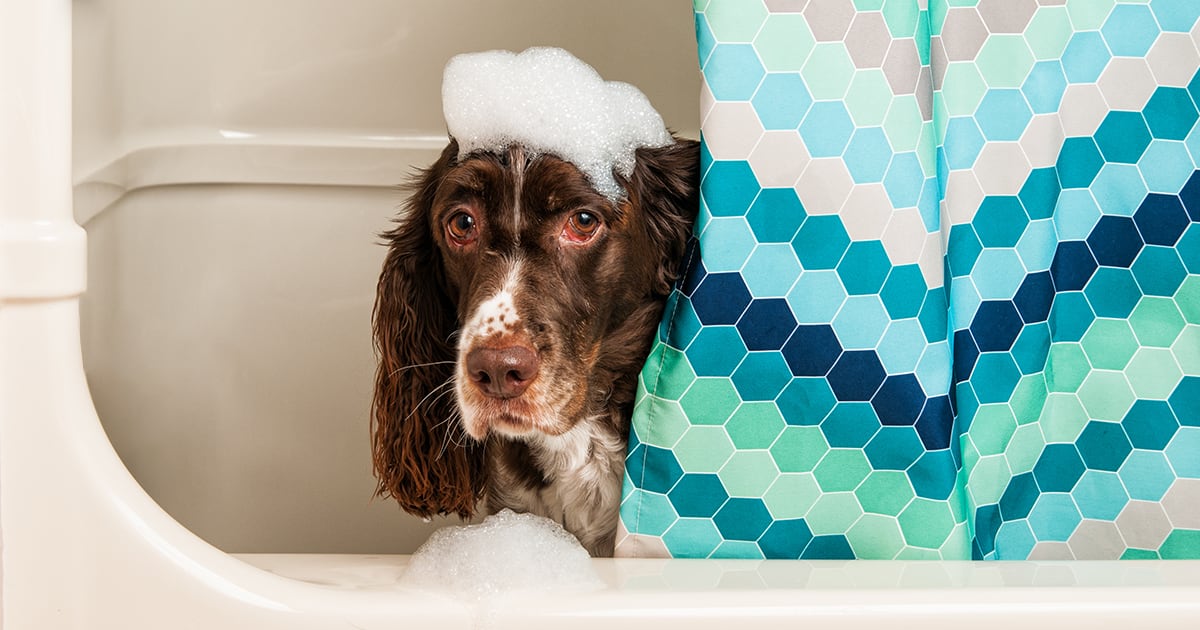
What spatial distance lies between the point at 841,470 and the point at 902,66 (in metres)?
0.58

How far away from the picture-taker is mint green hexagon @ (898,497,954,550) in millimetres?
1415

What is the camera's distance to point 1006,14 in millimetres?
1396

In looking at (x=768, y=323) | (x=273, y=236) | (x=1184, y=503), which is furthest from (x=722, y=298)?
(x=273, y=236)

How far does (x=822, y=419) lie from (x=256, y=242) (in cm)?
148

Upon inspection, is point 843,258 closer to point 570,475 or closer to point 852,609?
point 852,609

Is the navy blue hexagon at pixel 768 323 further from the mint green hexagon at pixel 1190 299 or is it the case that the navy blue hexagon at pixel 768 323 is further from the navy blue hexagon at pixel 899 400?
the mint green hexagon at pixel 1190 299

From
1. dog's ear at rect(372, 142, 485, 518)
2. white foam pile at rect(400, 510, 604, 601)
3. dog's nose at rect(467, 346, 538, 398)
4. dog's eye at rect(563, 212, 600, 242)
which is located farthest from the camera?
dog's ear at rect(372, 142, 485, 518)

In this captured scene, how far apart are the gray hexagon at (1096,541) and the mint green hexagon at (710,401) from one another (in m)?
0.57

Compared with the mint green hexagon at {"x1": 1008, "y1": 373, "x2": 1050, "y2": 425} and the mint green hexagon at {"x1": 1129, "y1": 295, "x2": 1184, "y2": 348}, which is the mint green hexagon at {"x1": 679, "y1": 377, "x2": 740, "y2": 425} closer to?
the mint green hexagon at {"x1": 1008, "y1": 373, "x2": 1050, "y2": 425}

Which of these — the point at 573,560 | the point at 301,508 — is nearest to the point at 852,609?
the point at 573,560

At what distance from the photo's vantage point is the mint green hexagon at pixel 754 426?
1422 millimetres

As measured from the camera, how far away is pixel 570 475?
1.75m

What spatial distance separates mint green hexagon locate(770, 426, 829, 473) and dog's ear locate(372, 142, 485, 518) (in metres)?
0.59

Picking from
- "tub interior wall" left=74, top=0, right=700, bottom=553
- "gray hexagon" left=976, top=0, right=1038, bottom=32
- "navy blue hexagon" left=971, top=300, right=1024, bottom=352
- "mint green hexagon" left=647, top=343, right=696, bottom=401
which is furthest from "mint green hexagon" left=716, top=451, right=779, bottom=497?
"tub interior wall" left=74, top=0, right=700, bottom=553
